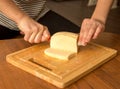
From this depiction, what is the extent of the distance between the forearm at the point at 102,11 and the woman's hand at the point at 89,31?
57 mm

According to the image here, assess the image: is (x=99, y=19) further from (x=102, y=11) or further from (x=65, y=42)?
(x=65, y=42)

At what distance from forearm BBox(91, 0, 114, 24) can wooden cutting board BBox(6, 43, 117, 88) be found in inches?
5.0

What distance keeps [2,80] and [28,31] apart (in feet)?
0.73

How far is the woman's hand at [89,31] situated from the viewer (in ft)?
2.91

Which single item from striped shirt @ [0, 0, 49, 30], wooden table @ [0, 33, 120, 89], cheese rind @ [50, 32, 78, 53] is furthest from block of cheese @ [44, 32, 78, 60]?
striped shirt @ [0, 0, 49, 30]

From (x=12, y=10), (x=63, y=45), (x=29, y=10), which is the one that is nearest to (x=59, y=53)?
(x=63, y=45)

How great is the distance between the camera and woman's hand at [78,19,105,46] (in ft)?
2.91

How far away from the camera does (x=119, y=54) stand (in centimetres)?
A: 92

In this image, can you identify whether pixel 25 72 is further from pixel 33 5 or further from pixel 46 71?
pixel 33 5

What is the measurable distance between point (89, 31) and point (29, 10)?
420 mm

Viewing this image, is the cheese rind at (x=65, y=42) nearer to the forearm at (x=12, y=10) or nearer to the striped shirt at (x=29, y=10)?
the forearm at (x=12, y=10)

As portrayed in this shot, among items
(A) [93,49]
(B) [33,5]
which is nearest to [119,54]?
(A) [93,49]

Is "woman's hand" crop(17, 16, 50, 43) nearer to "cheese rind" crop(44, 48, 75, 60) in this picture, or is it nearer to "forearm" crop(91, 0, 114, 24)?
"cheese rind" crop(44, 48, 75, 60)

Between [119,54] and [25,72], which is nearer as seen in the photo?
[25,72]
